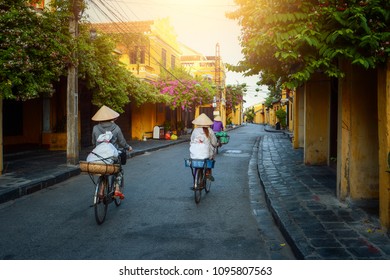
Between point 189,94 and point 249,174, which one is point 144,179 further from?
A: point 189,94

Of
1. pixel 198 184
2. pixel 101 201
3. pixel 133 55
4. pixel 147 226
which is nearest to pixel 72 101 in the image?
pixel 198 184

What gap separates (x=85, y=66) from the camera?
11219mm

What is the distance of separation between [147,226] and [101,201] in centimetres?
78

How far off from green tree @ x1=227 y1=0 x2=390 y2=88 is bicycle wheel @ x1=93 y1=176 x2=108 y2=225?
9.29 feet

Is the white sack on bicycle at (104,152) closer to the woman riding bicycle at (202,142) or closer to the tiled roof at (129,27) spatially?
the woman riding bicycle at (202,142)

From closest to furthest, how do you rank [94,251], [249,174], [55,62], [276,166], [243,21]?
[94,251] → [243,21] → [55,62] → [249,174] → [276,166]

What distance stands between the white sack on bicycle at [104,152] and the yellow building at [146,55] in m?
16.2

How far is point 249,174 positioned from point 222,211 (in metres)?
4.14

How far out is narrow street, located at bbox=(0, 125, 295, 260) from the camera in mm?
4273

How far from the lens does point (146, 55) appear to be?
26.3 meters

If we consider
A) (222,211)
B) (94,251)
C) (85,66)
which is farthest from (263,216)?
(85,66)

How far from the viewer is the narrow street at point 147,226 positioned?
427 cm

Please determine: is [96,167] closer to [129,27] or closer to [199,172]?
[199,172]

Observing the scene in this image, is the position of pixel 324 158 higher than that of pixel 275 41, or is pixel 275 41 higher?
pixel 275 41
